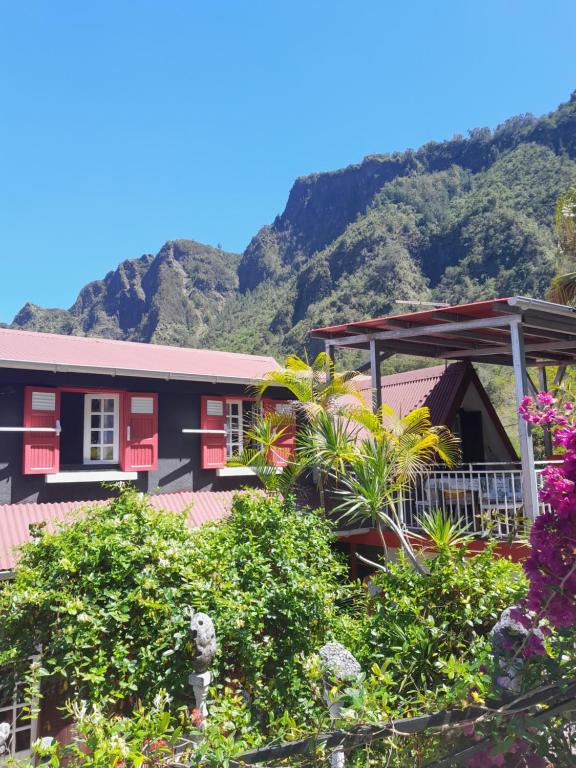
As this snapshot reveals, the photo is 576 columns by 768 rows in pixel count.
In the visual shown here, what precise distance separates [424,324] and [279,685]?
21.7 ft

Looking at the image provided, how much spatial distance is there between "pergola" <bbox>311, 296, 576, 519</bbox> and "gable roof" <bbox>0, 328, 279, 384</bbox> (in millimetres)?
2573

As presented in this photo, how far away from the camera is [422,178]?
79875mm

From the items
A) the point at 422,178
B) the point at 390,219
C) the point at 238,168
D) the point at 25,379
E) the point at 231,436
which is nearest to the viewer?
the point at 25,379

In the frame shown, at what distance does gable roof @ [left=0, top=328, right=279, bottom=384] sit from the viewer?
384 inches

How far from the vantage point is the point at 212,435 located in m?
11.7

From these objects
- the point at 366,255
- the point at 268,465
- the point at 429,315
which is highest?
the point at 366,255

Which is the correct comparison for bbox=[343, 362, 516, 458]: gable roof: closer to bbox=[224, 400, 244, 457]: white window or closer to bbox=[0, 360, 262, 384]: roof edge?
bbox=[224, 400, 244, 457]: white window

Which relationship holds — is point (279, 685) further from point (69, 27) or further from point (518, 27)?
point (518, 27)

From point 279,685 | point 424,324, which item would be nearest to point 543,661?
point 279,685

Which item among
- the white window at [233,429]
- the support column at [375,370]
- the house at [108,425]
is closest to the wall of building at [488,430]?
the support column at [375,370]

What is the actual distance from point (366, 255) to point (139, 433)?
5842cm

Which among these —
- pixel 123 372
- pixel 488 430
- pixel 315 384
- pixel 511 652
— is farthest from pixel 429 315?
pixel 511 652

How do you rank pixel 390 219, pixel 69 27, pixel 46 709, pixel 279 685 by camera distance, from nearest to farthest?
pixel 279 685 < pixel 46 709 < pixel 69 27 < pixel 390 219

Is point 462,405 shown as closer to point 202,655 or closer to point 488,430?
point 488,430
